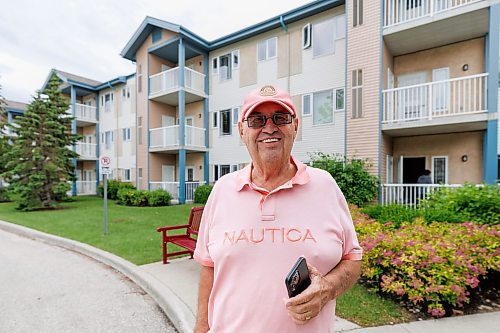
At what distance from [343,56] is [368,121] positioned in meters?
3.93

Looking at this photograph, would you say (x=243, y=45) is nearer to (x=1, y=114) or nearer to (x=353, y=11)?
(x=353, y=11)

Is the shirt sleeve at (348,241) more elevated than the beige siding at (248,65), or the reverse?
the beige siding at (248,65)

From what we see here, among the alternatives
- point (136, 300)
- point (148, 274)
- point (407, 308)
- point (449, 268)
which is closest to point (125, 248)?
point (148, 274)

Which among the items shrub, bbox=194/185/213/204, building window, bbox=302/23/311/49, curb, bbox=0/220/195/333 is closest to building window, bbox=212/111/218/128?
shrub, bbox=194/185/213/204

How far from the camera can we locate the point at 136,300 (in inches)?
167

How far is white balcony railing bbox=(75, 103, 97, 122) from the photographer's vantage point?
2444cm

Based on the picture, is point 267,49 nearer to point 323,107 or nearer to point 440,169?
point 323,107

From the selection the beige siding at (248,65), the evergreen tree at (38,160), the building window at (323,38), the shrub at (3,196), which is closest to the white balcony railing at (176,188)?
the evergreen tree at (38,160)

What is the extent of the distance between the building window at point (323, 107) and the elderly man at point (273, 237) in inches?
487

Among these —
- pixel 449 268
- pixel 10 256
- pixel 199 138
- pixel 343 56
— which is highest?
pixel 343 56

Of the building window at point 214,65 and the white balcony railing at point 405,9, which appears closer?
the white balcony railing at point 405,9

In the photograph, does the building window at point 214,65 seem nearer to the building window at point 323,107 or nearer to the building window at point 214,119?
the building window at point 214,119

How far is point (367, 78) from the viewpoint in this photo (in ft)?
35.4

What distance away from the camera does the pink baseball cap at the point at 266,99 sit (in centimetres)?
147
